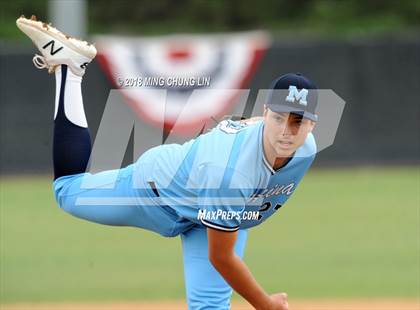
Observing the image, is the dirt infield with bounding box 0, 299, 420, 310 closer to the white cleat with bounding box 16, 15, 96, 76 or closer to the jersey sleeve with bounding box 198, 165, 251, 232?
the white cleat with bounding box 16, 15, 96, 76

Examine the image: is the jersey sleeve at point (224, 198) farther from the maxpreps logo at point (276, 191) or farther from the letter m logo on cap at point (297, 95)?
the letter m logo on cap at point (297, 95)

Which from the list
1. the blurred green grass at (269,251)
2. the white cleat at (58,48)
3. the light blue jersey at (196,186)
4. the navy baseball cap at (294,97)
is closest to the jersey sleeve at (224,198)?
the light blue jersey at (196,186)

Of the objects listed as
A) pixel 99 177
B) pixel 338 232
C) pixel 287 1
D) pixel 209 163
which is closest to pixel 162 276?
pixel 338 232

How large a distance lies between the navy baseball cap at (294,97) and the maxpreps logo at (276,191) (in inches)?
21.5

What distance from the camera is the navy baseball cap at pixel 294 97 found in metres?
4.81

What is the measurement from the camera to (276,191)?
5.38m

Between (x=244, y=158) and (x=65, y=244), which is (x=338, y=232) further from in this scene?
(x=244, y=158)

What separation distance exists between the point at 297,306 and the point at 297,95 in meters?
3.37

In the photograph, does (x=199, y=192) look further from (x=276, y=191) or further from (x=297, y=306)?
(x=297, y=306)

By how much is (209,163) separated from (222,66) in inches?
392

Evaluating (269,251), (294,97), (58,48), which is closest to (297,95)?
(294,97)

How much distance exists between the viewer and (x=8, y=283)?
29.7 ft

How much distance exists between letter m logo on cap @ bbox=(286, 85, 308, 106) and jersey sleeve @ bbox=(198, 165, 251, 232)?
0.46 metres

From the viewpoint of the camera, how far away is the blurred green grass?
28.4 ft
